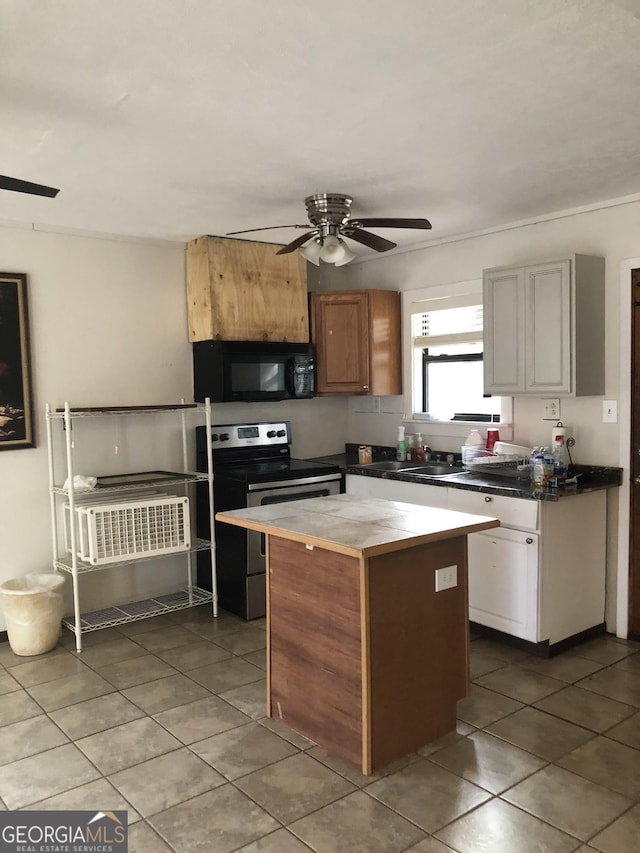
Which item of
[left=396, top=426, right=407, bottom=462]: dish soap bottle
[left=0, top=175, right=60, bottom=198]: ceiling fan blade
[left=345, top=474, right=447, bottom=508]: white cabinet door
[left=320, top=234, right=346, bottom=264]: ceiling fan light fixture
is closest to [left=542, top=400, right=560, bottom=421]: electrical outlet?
[left=345, top=474, right=447, bottom=508]: white cabinet door

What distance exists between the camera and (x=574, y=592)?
11.8 ft

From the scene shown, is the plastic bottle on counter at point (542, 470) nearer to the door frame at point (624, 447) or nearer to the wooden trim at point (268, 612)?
the door frame at point (624, 447)

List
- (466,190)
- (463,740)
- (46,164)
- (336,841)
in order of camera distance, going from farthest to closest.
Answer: (466,190)
(46,164)
(463,740)
(336,841)

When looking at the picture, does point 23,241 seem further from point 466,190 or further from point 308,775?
point 308,775

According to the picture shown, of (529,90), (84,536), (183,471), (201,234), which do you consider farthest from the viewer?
(183,471)

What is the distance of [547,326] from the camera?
3.67 meters

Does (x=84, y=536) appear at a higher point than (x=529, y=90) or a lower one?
lower

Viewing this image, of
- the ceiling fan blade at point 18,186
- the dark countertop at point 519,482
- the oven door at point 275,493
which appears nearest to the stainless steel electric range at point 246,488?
the oven door at point 275,493

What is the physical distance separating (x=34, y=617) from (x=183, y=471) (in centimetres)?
134

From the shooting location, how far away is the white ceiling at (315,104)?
1.81 meters

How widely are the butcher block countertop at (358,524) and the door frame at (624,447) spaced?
136cm

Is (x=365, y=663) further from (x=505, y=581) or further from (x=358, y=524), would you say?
(x=505, y=581)

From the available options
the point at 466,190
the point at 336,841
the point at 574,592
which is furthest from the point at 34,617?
the point at 466,190

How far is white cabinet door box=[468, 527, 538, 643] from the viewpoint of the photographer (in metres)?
3.45
